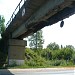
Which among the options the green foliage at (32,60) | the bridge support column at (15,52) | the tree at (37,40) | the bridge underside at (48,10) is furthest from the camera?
the tree at (37,40)

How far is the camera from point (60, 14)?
57.1 feet

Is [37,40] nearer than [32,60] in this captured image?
No

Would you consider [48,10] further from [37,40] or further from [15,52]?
[37,40]

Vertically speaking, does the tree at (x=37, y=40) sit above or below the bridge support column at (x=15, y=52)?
above

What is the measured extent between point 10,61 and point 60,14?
20.1 meters

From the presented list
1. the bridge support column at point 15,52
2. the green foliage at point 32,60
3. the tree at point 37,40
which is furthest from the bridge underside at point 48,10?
the tree at point 37,40

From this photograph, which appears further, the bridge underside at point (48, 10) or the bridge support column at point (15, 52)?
the bridge support column at point (15, 52)

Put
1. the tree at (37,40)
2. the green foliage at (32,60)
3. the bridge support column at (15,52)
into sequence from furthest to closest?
the tree at (37,40) < the green foliage at (32,60) < the bridge support column at (15,52)

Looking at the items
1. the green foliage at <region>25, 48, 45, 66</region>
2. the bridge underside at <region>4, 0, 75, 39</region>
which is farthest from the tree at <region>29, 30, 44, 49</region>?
the bridge underside at <region>4, 0, 75, 39</region>

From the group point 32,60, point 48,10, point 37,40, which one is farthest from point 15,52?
point 37,40

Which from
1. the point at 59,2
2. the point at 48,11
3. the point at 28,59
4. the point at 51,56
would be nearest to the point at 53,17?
the point at 48,11

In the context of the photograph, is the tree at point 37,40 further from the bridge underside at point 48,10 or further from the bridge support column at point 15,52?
the bridge underside at point 48,10

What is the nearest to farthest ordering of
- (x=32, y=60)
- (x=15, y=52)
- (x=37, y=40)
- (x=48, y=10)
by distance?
(x=48, y=10), (x=15, y=52), (x=32, y=60), (x=37, y=40)

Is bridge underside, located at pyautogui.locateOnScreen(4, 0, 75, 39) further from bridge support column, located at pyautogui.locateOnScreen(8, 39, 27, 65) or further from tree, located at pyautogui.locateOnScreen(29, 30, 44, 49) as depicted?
tree, located at pyautogui.locateOnScreen(29, 30, 44, 49)
